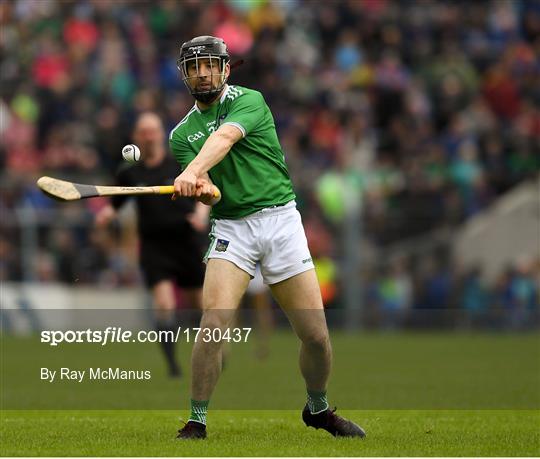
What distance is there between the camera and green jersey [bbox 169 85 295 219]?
898 centimetres

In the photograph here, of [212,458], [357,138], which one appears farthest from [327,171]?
[212,458]

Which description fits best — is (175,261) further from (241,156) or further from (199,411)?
(199,411)

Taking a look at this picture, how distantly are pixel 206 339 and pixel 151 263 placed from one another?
235 inches

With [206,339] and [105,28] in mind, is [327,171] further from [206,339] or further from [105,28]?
[206,339]

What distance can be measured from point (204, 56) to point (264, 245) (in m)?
1.26

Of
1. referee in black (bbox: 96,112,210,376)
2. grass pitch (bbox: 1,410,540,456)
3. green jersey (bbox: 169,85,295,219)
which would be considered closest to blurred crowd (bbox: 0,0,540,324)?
referee in black (bbox: 96,112,210,376)

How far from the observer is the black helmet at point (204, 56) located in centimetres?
881

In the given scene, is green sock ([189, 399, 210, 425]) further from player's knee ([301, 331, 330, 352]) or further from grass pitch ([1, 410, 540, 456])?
player's knee ([301, 331, 330, 352])

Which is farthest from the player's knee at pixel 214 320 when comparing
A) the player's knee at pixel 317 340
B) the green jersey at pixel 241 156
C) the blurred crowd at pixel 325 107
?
the blurred crowd at pixel 325 107

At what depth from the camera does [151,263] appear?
47.7 feet

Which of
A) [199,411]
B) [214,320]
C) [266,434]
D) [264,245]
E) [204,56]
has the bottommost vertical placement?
[266,434]

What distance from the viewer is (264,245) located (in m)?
8.98

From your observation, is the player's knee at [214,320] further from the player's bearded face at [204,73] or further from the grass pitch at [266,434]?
the player's bearded face at [204,73]

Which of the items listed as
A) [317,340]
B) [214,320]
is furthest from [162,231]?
[214,320]
